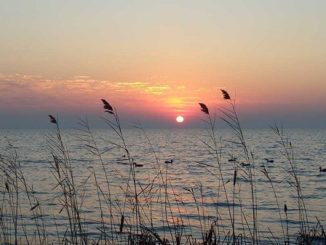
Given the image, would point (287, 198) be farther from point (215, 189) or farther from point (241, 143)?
point (241, 143)

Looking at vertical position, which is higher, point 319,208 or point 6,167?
point 6,167

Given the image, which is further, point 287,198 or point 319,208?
point 287,198

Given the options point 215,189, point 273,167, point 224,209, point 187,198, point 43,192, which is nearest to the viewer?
point 224,209

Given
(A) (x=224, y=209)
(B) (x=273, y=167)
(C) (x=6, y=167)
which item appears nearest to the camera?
(C) (x=6, y=167)

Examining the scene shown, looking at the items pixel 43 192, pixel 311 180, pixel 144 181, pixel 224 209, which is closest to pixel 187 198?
pixel 224 209

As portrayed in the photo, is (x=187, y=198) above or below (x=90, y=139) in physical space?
below

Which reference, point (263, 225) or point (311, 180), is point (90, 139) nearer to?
point (263, 225)

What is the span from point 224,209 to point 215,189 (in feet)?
28.8

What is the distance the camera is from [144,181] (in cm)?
3612

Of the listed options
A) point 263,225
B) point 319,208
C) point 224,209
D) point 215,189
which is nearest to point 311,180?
point 215,189

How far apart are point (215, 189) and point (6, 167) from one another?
23377 mm

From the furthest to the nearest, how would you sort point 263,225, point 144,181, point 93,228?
point 144,181
point 263,225
point 93,228

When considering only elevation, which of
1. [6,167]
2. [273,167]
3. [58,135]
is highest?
[58,135]

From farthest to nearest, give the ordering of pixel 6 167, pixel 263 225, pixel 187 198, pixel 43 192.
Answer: pixel 43 192 < pixel 187 198 < pixel 263 225 < pixel 6 167
